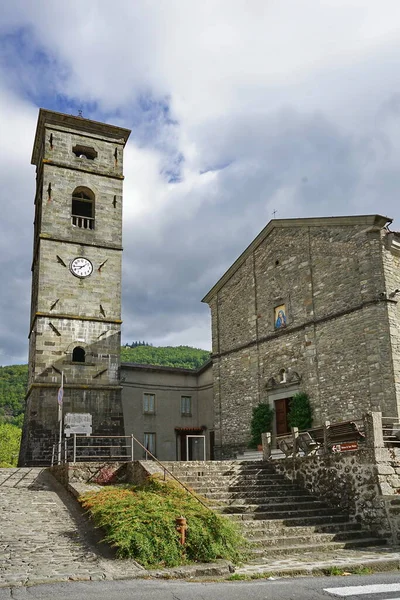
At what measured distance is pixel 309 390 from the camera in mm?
21422

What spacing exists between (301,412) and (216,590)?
45.8 feet

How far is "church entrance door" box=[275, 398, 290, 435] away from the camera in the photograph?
22234mm

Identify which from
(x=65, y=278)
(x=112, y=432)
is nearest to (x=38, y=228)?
(x=65, y=278)

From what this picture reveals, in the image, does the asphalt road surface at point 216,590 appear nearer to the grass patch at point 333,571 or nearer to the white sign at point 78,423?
the grass patch at point 333,571

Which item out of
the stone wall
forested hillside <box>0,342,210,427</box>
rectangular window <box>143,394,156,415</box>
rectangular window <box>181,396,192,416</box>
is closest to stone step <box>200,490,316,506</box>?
the stone wall

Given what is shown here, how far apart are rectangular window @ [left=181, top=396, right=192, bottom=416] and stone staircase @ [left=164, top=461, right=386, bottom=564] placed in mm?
12929

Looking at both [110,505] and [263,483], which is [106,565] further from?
[263,483]

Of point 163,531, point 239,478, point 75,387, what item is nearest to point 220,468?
point 239,478

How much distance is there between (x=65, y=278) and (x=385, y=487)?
17.2 metres

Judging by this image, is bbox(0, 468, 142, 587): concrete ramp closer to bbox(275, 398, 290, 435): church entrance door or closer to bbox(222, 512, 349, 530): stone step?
bbox(222, 512, 349, 530): stone step

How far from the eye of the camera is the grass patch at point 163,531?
361 inches

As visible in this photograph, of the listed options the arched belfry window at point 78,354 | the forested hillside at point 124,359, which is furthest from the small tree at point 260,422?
the forested hillside at point 124,359

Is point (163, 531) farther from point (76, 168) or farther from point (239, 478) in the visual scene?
point (76, 168)

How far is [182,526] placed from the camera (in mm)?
9617
